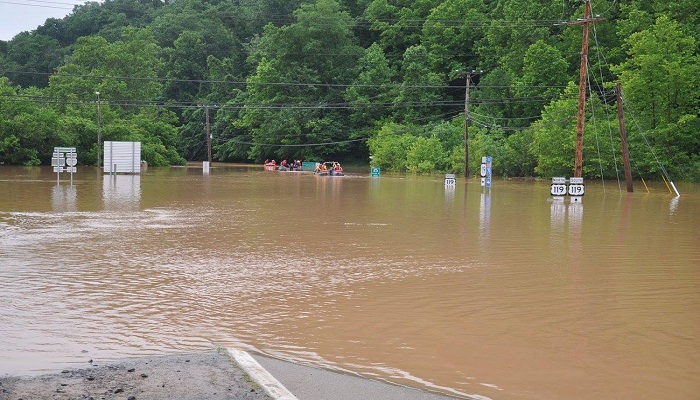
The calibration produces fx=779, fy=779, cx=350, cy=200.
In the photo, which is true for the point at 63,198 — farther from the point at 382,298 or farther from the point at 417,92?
the point at 417,92

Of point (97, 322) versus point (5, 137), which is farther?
point (5, 137)

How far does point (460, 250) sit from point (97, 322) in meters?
8.96

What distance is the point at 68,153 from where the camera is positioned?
42281 mm

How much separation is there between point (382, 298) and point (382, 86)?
8605cm

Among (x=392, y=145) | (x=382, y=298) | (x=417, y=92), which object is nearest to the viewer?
(x=382, y=298)

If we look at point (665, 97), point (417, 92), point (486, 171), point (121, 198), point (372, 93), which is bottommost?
point (121, 198)

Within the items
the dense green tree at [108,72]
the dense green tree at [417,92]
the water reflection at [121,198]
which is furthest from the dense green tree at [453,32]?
the water reflection at [121,198]

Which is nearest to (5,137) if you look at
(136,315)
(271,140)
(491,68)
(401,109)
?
(271,140)

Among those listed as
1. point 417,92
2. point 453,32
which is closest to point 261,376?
point 417,92

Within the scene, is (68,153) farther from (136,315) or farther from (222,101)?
(222,101)

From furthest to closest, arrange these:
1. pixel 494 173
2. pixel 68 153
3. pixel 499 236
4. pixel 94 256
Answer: pixel 494 173 → pixel 68 153 → pixel 499 236 → pixel 94 256

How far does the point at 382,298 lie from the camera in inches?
437

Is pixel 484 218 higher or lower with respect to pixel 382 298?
higher

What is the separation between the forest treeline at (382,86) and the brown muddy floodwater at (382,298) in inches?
1515
